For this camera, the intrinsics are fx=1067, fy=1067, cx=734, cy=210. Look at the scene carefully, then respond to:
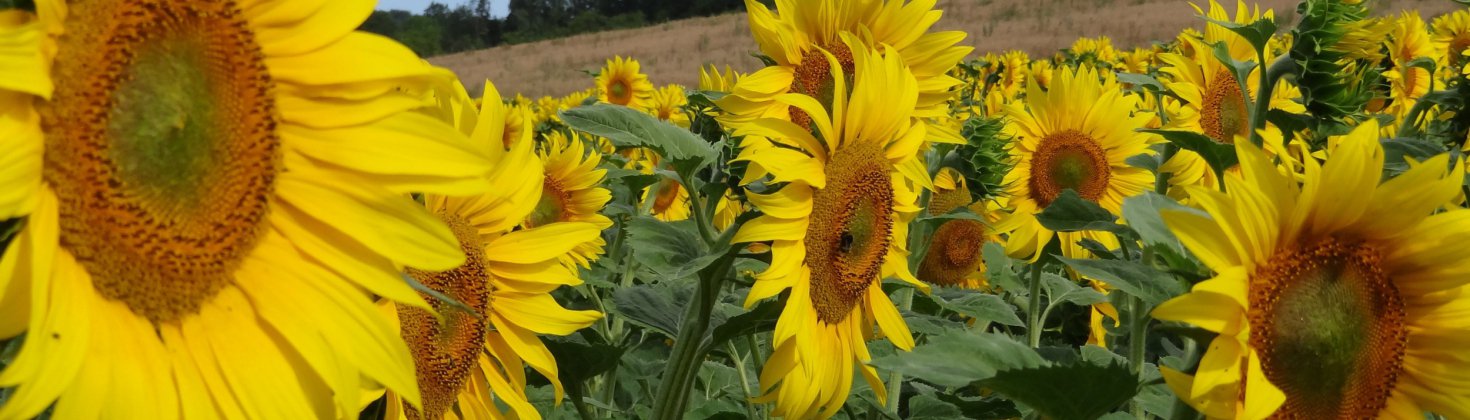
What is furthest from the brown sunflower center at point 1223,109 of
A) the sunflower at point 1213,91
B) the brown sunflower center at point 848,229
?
the brown sunflower center at point 848,229

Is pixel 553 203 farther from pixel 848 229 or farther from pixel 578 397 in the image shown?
pixel 848 229

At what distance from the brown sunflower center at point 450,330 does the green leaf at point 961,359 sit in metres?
0.60

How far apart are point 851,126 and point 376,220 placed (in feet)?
3.07

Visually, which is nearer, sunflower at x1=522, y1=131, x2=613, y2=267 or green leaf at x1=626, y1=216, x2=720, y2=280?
green leaf at x1=626, y1=216, x2=720, y2=280

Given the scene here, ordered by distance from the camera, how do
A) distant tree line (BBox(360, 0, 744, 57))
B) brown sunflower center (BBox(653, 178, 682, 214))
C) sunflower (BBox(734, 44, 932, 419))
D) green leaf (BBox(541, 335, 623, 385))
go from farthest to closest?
distant tree line (BBox(360, 0, 744, 57)), brown sunflower center (BBox(653, 178, 682, 214)), green leaf (BBox(541, 335, 623, 385)), sunflower (BBox(734, 44, 932, 419))

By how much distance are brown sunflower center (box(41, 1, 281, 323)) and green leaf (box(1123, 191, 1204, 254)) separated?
990 mm

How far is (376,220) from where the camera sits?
3.57 feet

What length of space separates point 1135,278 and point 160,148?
1.15 meters

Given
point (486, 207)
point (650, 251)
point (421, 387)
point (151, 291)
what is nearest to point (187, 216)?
point (151, 291)

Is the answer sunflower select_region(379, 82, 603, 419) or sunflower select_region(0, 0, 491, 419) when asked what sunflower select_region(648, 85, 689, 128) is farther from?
sunflower select_region(0, 0, 491, 419)

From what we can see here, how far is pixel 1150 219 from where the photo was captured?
138 centimetres

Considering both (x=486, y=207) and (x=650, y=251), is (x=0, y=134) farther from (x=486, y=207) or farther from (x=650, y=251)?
(x=650, y=251)

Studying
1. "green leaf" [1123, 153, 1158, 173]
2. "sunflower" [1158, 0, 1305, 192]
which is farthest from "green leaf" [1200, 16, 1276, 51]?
"sunflower" [1158, 0, 1305, 192]

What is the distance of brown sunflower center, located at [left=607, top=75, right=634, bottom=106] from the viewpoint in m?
7.12
